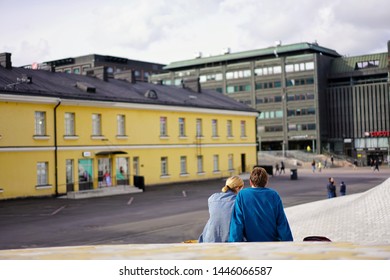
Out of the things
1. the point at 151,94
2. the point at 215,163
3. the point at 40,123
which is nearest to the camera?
the point at 40,123

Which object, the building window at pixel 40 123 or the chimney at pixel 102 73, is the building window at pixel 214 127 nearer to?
the chimney at pixel 102 73

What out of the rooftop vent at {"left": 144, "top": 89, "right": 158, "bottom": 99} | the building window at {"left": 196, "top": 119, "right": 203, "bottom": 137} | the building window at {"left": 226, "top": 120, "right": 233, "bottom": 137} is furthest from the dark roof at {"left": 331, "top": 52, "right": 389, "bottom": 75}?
the rooftop vent at {"left": 144, "top": 89, "right": 158, "bottom": 99}

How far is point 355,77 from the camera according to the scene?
8150 centimetres

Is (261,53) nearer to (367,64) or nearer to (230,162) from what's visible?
(367,64)

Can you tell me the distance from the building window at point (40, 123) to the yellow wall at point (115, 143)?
12.3 inches

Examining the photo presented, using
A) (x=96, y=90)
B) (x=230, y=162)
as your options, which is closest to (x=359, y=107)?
(x=230, y=162)

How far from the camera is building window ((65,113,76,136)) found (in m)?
33.6

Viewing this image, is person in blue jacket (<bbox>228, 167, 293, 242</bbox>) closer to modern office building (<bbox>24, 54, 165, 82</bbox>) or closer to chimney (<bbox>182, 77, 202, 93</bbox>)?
chimney (<bbox>182, 77, 202, 93</bbox>)

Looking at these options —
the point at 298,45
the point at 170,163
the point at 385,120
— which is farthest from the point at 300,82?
the point at 170,163

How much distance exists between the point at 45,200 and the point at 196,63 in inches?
2642

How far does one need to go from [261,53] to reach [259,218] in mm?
83014

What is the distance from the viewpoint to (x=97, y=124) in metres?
35.9

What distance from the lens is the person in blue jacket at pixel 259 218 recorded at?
498 centimetres
